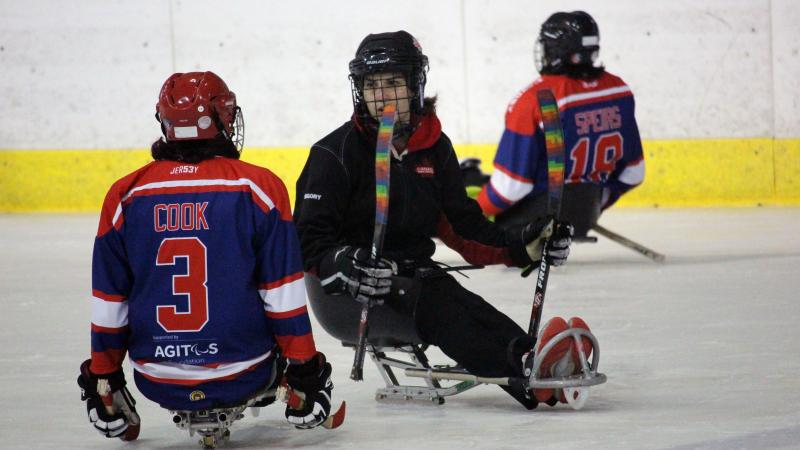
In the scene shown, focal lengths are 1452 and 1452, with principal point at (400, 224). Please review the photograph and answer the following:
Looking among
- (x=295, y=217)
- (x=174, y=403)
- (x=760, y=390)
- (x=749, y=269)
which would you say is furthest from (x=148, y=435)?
(x=749, y=269)

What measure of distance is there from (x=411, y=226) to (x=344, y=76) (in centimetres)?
635

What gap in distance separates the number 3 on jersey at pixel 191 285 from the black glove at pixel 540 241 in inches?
37.9

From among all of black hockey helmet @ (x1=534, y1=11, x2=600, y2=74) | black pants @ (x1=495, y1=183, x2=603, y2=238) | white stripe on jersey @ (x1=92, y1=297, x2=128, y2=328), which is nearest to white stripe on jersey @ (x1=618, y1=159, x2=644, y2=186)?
black pants @ (x1=495, y1=183, x2=603, y2=238)

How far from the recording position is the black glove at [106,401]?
3117 millimetres

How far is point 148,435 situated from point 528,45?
21.7 ft

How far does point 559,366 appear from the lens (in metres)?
3.47

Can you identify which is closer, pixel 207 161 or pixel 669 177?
pixel 207 161

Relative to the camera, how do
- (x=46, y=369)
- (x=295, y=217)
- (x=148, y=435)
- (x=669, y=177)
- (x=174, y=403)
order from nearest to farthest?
(x=174, y=403) → (x=148, y=435) → (x=295, y=217) → (x=46, y=369) → (x=669, y=177)

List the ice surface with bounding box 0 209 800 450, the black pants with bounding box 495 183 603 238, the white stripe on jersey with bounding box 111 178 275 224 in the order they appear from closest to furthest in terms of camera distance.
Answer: the white stripe on jersey with bounding box 111 178 275 224
the ice surface with bounding box 0 209 800 450
the black pants with bounding box 495 183 603 238

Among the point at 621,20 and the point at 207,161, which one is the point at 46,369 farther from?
the point at 621,20

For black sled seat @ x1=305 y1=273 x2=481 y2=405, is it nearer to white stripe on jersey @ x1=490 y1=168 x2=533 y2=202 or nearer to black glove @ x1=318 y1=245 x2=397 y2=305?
black glove @ x1=318 y1=245 x2=397 y2=305

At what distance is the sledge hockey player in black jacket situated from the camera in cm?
350

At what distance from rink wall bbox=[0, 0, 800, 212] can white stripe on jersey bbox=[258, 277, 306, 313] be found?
6.58 m

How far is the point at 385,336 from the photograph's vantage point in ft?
12.2
